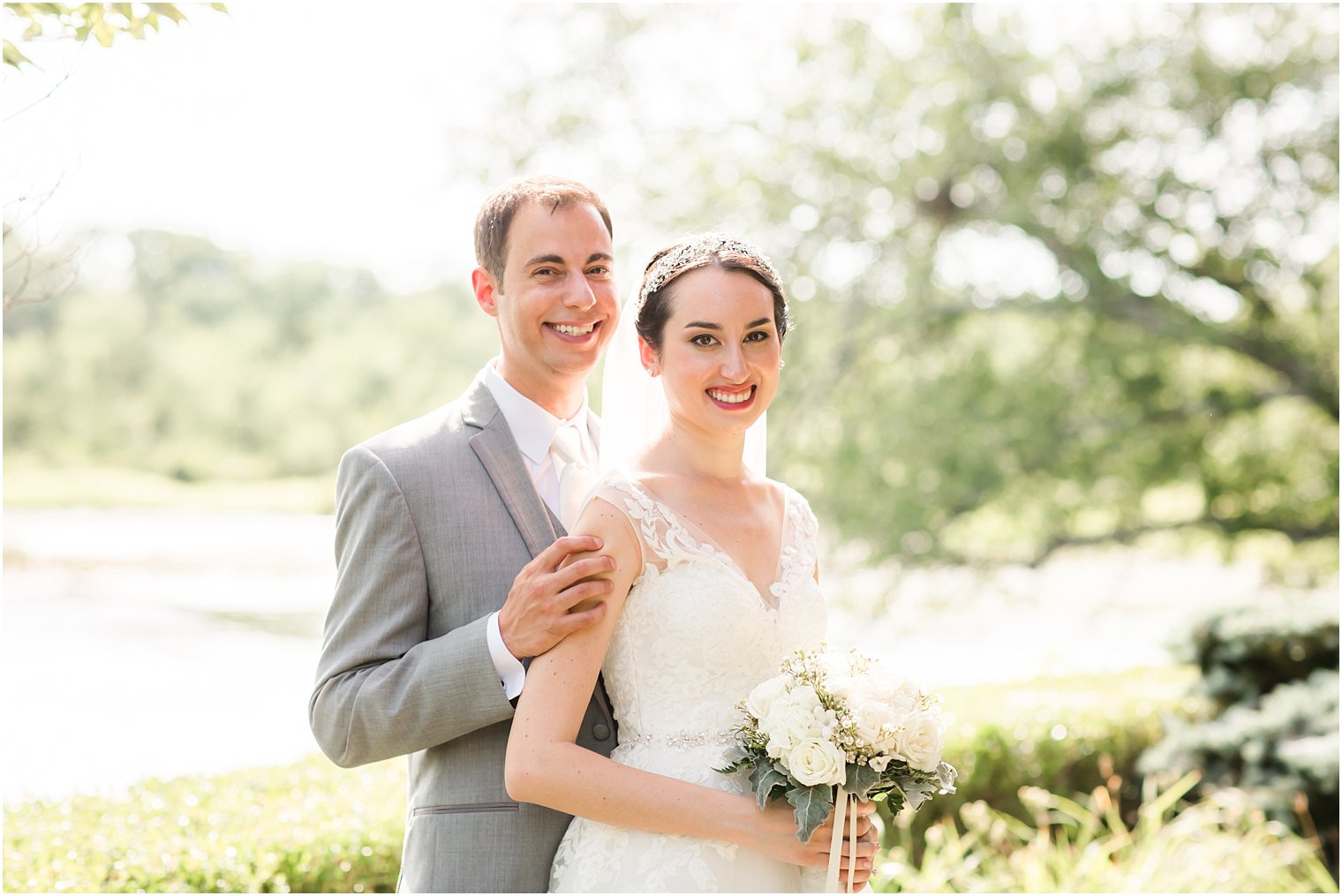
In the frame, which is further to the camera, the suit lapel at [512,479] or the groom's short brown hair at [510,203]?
the groom's short brown hair at [510,203]

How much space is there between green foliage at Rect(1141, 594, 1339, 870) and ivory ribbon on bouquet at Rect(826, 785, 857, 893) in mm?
4621

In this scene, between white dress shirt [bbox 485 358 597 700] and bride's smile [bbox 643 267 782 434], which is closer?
bride's smile [bbox 643 267 782 434]

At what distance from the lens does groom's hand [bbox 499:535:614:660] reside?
8.09 ft

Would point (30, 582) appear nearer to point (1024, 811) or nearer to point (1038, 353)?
point (1038, 353)

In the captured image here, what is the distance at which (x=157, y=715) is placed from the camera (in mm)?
16031

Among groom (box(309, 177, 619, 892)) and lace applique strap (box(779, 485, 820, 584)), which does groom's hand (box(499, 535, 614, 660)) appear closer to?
groom (box(309, 177, 619, 892))

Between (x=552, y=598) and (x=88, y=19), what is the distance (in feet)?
6.22

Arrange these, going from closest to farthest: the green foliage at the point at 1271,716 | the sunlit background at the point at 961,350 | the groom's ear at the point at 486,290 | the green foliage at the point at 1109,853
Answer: the groom's ear at the point at 486,290 → the sunlit background at the point at 961,350 → the green foliage at the point at 1109,853 → the green foliage at the point at 1271,716

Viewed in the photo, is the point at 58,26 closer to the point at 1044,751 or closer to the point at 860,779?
the point at 860,779

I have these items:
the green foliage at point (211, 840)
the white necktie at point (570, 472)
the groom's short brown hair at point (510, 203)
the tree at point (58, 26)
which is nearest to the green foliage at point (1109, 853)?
the green foliage at point (211, 840)

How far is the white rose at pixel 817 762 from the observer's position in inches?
91.7

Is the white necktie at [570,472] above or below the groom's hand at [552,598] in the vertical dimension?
above

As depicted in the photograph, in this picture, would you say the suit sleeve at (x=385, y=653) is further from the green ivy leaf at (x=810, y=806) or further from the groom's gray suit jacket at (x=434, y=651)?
the green ivy leaf at (x=810, y=806)

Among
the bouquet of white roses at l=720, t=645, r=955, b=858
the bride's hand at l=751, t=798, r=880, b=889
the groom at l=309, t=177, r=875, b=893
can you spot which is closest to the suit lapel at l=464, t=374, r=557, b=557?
the groom at l=309, t=177, r=875, b=893
